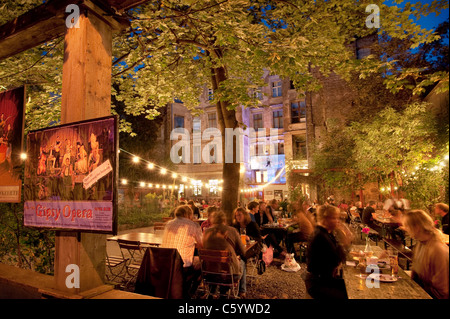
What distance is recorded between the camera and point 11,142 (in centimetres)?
330

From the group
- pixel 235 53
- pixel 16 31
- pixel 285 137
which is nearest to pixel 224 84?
pixel 235 53

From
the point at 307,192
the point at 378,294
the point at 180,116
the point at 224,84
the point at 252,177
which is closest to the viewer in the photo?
the point at 378,294

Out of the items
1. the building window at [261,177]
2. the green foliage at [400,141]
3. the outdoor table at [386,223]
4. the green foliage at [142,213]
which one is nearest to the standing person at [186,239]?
the outdoor table at [386,223]

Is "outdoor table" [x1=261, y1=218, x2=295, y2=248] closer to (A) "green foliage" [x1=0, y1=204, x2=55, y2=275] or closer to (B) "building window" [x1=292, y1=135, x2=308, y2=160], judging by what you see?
(A) "green foliage" [x1=0, y1=204, x2=55, y2=275]

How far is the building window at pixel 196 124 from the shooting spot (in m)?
31.2

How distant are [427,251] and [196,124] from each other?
98.4 feet

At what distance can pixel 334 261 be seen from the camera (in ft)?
10.3

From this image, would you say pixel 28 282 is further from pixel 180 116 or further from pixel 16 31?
pixel 180 116

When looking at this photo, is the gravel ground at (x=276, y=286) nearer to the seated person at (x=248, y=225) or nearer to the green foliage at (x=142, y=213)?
the seated person at (x=248, y=225)

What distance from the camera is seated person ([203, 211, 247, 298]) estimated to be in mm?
4258

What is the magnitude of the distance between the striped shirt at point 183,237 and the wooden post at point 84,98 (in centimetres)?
169

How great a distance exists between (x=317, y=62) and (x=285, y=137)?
19.9 m

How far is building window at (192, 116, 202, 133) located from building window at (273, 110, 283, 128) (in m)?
8.53

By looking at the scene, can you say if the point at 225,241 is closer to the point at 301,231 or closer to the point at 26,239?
the point at 26,239
